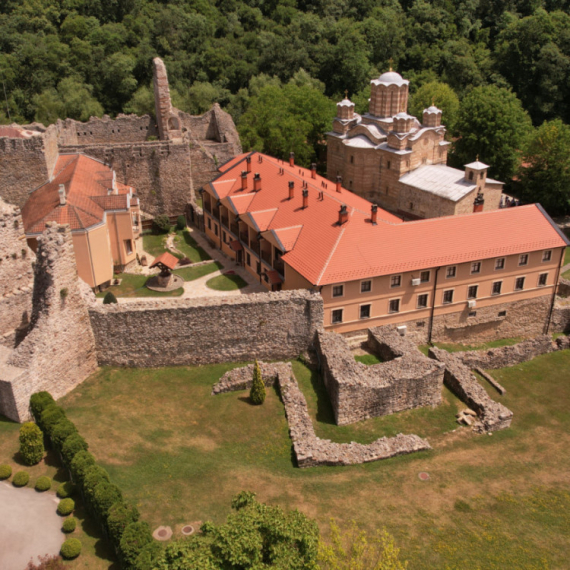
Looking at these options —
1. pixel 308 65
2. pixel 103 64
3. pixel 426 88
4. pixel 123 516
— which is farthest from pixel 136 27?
pixel 123 516

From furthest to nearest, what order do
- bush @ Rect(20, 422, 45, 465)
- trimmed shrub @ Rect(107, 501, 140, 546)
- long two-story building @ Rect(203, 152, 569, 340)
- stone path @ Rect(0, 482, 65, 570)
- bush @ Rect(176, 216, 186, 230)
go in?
bush @ Rect(176, 216, 186, 230) → long two-story building @ Rect(203, 152, 569, 340) → bush @ Rect(20, 422, 45, 465) → stone path @ Rect(0, 482, 65, 570) → trimmed shrub @ Rect(107, 501, 140, 546)

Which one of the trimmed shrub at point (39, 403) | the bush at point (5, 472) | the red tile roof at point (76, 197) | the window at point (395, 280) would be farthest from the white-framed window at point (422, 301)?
the bush at point (5, 472)

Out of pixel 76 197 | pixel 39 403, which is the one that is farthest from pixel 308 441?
pixel 76 197

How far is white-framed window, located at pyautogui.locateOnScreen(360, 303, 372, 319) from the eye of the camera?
34.5m

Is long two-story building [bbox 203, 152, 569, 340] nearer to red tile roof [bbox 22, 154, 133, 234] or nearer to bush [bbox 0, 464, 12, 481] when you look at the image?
red tile roof [bbox 22, 154, 133, 234]

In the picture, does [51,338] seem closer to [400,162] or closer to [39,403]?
[39,403]

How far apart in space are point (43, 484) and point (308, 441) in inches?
421

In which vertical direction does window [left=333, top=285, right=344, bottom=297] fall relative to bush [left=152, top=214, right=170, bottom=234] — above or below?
above

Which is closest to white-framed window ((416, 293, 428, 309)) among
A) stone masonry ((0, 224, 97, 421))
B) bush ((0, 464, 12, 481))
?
stone masonry ((0, 224, 97, 421))

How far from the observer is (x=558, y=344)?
37.8 metres

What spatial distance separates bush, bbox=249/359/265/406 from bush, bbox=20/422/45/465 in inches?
378

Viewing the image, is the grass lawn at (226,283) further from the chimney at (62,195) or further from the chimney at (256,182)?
the chimney at (62,195)

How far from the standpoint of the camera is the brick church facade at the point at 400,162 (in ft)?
153

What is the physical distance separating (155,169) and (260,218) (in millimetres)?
13716
